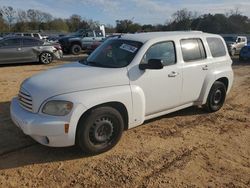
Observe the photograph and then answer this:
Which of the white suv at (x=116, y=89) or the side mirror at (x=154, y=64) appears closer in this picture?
the white suv at (x=116, y=89)

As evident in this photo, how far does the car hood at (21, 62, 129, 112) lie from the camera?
14.3 feet

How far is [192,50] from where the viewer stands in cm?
610

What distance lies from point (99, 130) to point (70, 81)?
84 centimetres

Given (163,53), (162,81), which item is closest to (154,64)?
(162,81)

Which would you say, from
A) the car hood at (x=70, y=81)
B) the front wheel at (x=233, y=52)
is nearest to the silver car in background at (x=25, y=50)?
the car hood at (x=70, y=81)

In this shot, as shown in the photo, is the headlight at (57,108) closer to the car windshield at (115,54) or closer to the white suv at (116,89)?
the white suv at (116,89)

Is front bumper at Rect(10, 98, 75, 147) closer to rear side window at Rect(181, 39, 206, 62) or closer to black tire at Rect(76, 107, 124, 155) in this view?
black tire at Rect(76, 107, 124, 155)

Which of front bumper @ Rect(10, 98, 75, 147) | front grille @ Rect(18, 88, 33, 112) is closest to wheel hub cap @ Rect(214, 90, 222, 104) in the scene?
front bumper @ Rect(10, 98, 75, 147)

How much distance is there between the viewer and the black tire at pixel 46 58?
617 inches

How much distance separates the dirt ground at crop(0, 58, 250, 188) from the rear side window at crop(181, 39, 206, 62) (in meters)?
1.27

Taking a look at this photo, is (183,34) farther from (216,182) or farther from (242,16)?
(242,16)

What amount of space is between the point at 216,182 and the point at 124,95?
179 cm

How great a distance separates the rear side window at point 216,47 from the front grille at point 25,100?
3.85 meters

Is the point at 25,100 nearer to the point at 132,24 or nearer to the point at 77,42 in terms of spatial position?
the point at 77,42
